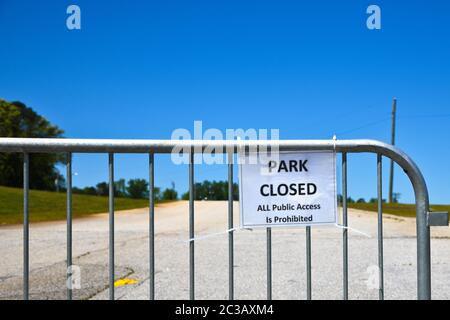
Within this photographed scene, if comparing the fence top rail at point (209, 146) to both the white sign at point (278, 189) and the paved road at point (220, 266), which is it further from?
the paved road at point (220, 266)

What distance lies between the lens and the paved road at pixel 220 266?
7.02 m

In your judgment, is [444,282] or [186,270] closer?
[444,282]

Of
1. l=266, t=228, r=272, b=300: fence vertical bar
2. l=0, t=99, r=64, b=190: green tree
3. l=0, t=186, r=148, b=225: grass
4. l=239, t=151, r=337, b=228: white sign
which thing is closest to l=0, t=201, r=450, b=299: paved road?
l=239, t=151, r=337, b=228: white sign

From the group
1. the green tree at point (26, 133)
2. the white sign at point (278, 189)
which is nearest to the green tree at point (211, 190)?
the white sign at point (278, 189)

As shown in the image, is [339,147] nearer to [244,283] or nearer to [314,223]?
[314,223]

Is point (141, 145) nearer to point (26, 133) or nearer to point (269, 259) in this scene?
point (269, 259)

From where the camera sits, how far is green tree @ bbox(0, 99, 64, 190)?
4944cm

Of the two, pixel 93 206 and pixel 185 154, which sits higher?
pixel 185 154

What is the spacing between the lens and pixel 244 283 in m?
7.65

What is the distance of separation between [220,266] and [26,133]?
59206mm

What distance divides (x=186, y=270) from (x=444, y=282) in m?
4.49

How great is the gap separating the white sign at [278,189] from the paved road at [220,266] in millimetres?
1267
